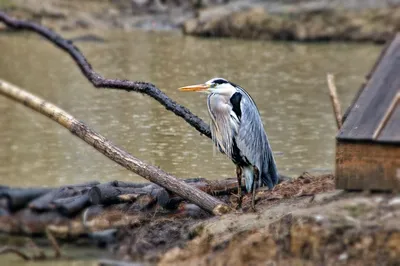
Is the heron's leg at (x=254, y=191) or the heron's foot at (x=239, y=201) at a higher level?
the heron's leg at (x=254, y=191)

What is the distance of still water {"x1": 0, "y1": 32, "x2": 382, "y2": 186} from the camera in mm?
10188

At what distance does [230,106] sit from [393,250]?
2.13 metres

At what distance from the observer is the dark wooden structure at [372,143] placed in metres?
6.09

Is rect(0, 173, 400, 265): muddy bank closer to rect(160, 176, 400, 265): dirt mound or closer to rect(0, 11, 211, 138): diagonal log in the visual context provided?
rect(160, 176, 400, 265): dirt mound

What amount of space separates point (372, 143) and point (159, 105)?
299 inches

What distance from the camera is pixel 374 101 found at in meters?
6.50

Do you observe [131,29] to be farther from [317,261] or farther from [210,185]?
[317,261]

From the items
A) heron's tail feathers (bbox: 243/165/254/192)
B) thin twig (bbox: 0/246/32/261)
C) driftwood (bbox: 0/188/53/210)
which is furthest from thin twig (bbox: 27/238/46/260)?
heron's tail feathers (bbox: 243/165/254/192)

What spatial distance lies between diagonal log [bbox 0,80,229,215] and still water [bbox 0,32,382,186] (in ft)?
5.64

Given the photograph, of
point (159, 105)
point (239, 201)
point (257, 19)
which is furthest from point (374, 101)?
point (257, 19)

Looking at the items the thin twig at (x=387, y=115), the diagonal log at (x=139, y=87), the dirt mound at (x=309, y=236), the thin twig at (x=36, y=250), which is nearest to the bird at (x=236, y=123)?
the dirt mound at (x=309, y=236)

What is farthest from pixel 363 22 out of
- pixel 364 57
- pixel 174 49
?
pixel 174 49

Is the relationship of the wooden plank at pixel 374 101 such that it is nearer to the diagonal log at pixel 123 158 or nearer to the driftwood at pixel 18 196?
the diagonal log at pixel 123 158

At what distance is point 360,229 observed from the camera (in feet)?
18.4
